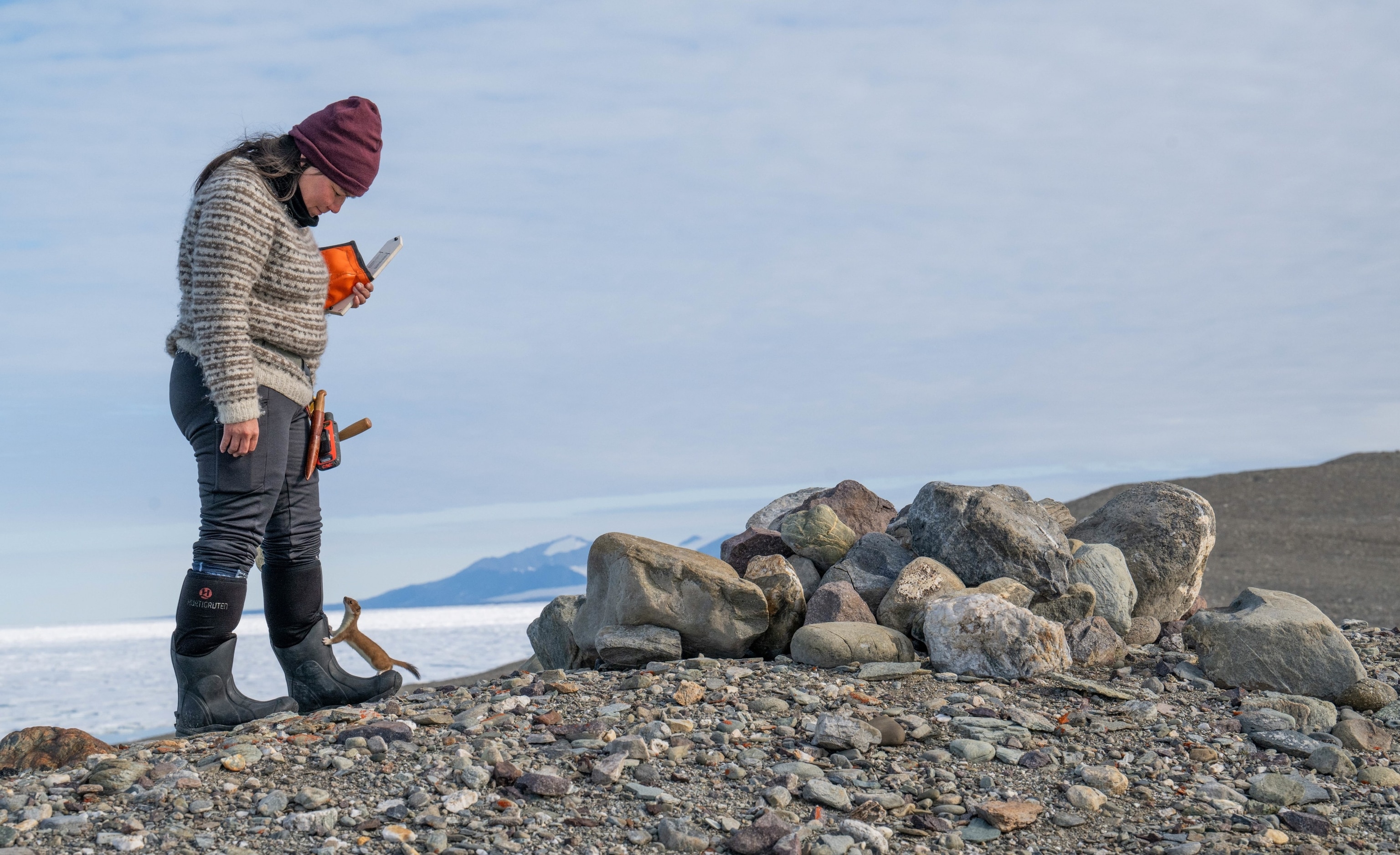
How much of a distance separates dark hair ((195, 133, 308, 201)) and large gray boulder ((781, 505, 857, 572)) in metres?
3.70

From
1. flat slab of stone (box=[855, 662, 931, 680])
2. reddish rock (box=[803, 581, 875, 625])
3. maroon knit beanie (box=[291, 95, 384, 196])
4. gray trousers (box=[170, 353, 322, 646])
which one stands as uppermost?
maroon knit beanie (box=[291, 95, 384, 196])

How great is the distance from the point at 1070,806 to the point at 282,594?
12.8 ft

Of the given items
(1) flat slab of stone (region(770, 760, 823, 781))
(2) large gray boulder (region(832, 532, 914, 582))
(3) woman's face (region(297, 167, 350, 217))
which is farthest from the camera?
(2) large gray boulder (region(832, 532, 914, 582))

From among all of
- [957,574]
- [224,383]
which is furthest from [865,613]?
[224,383]

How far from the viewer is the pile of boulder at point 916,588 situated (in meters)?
5.77

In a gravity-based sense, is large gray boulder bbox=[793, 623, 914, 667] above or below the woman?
below

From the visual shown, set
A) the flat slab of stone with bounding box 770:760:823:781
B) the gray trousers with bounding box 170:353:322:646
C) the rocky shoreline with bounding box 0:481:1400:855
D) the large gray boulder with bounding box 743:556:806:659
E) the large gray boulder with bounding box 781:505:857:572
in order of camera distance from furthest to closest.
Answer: the large gray boulder with bounding box 781:505:857:572, the large gray boulder with bounding box 743:556:806:659, the gray trousers with bounding box 170:353:322:646, the flat slab of stone with bounding box 770:760:823:781, the rocky shoreline with bounding box 0:481:1400:855

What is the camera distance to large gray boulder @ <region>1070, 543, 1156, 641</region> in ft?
22.3

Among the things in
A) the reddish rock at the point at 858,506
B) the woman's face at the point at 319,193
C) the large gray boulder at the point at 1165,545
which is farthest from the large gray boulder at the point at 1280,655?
the woman's face at the point at 319,193

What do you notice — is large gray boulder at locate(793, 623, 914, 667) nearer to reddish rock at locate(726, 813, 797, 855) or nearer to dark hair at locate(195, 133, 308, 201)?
reddish rock at locate(726, 813, 797, 855)

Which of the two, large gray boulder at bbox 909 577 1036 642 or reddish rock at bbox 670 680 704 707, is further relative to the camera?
large gray boulder at bbox 909 577 1036 642

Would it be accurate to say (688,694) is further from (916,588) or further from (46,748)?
(46,748)

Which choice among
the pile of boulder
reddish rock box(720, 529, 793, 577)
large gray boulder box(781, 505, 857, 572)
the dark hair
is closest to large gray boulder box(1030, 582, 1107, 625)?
the pile of boulder

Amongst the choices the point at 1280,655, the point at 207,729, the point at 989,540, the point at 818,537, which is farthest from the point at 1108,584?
the point at 207,729
